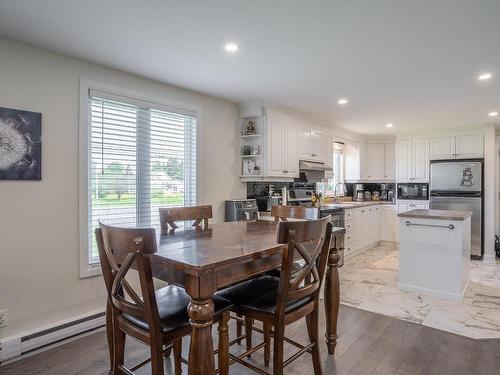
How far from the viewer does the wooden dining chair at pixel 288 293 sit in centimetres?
155

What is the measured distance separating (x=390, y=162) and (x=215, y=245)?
573cm

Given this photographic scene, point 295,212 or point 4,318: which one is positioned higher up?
point 295,212

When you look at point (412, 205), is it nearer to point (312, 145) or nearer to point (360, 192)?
point (360, 192)

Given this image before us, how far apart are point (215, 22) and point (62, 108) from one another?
1469 mm

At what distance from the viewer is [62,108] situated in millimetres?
2557

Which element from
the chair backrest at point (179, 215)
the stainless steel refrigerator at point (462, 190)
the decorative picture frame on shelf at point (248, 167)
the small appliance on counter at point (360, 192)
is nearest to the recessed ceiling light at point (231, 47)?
the chair backrest at point (179, 215)

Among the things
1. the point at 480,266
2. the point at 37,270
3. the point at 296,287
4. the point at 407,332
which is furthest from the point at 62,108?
the point at 480,266

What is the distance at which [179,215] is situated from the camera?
245 cm

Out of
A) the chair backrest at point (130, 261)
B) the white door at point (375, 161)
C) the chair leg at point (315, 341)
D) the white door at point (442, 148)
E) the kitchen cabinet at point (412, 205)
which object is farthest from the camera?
the white door at point (375, 161)

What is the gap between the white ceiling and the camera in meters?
1.89

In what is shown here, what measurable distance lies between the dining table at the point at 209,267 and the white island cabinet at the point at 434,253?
71.8 inches

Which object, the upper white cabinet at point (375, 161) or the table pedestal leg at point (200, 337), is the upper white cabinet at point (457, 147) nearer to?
the upper white cabinet at point (375, 161)

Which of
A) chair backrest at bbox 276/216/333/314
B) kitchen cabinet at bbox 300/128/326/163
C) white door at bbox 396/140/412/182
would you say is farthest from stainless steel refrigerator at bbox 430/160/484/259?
chair backrest at bbox 276/216/333/314

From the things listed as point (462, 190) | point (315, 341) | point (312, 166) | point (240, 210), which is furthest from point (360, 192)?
point (315, 341)
